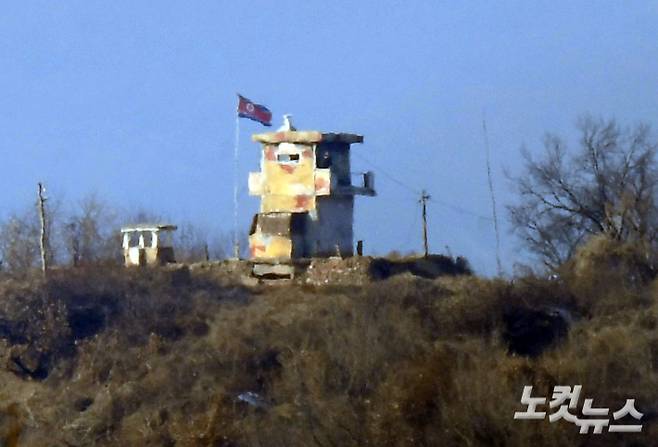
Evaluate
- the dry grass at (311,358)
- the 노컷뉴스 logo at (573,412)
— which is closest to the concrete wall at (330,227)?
the dry grass at (311,358)

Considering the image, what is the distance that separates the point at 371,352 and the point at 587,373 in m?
4.78

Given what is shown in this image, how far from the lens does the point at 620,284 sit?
135 feet

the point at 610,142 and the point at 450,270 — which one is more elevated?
the point at 610,142

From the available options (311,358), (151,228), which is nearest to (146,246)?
(151,228)

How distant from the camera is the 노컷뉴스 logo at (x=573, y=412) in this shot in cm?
2489

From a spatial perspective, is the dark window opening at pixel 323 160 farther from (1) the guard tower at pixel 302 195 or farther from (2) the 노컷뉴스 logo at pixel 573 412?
(2) the 노컷뉴스 logo at pixel 573 412

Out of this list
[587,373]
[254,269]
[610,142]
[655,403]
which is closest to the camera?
[655,403]

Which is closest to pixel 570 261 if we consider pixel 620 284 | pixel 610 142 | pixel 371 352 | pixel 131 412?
pixel 620 284

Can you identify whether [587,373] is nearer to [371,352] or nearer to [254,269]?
[371,352]

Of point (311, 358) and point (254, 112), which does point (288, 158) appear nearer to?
point (254, 112)

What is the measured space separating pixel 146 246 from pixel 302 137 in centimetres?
598

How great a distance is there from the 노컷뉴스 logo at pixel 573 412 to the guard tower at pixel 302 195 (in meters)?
18.8

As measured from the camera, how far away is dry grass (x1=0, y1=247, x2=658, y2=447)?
26.5 meters

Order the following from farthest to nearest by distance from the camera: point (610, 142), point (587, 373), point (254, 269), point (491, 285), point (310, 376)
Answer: point (610, 142) < point (254, 269) < point (491, 285) < point (310, 376) < point (587, 373)
